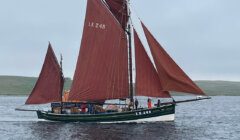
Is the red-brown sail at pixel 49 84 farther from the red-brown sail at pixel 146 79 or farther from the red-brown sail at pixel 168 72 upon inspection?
the red-brown sail at pixel 168 72

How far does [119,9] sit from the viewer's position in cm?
7062

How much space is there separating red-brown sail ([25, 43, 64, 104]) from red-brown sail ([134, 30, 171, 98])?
539 inches

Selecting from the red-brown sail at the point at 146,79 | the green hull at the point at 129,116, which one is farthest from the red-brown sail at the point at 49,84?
the red-brown sail at the point at 146,79

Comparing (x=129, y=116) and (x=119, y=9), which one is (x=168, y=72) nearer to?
(x=129, y=116)

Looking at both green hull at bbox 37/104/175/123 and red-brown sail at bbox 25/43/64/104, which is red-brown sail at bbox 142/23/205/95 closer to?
green hull at bbox 37/104/175/123

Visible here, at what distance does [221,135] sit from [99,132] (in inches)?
615

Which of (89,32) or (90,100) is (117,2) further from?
(90,100)

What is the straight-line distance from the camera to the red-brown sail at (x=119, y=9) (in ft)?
231

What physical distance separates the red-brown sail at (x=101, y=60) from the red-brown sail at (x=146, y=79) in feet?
7.73

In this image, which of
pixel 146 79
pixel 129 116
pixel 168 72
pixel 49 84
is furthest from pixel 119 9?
pixel 49 84

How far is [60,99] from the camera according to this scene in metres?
74.6

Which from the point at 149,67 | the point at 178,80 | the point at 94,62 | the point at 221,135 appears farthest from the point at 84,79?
the point at 221,135

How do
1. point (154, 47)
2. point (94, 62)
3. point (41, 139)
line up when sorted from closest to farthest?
point (41, 139) → point (154, 47) → point (94, 62)

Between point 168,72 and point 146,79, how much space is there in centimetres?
370
